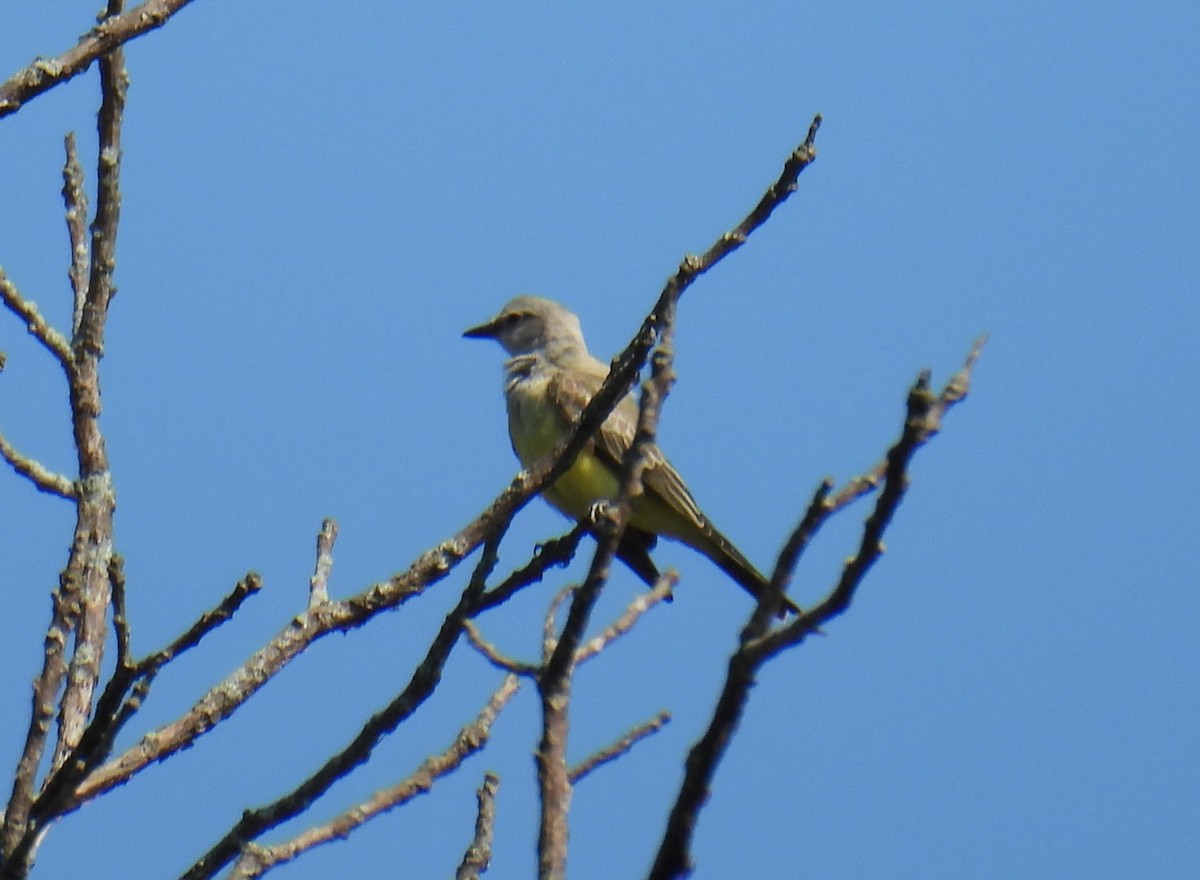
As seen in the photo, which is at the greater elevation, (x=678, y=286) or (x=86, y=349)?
(x=86, y=349)

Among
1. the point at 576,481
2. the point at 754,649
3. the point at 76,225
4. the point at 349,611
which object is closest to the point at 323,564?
the point at 349,611

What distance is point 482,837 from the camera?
12.3 ft

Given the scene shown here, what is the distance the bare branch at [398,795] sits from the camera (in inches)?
151

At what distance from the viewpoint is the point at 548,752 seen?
2.83 meters

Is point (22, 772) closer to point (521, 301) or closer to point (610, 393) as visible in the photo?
point (610, 393)

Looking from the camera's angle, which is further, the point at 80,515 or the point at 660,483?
the point at 660,483

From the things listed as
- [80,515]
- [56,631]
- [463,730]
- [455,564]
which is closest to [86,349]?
[80,515]

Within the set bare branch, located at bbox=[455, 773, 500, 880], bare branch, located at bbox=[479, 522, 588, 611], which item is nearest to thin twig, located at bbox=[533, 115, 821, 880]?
bare branch, located at bbox=[455, 773, 500, 880]

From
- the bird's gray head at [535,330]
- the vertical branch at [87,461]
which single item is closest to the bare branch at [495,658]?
the vertical branch at [87,461]

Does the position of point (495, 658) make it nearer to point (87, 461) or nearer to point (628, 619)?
point (628, 619)

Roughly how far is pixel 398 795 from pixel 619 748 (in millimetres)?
759

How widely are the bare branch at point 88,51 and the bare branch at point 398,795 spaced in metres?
1.85

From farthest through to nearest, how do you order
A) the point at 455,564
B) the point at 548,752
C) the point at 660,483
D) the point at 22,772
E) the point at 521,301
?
1. the point at 521,301
2. the point at 660,483
3. the point at 455,564
4. the point at 22,772
5. the point at 548,752

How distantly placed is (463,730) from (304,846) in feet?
1.57
